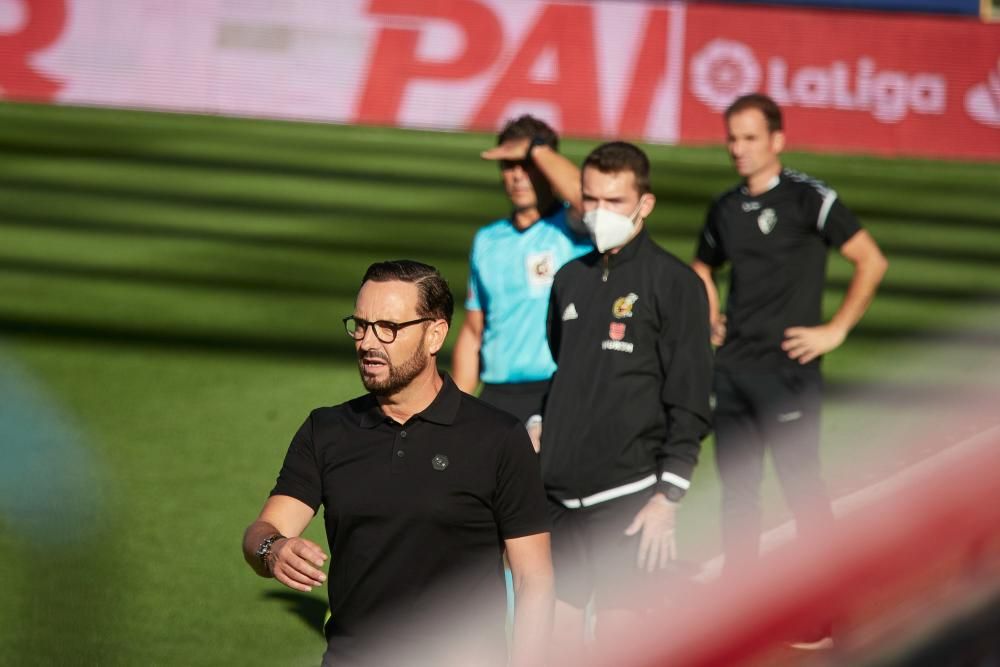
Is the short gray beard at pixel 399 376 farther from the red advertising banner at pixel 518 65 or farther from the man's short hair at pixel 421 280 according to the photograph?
the red advertising banner at pixel 518 65

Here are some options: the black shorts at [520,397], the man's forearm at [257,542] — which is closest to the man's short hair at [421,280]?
the man's forearm at [257,542]

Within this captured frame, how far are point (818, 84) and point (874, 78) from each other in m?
0.80

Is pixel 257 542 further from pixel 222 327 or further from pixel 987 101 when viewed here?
pixel 987 101

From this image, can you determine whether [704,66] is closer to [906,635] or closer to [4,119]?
[4,119]

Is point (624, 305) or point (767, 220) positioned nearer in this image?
point (624, 305)

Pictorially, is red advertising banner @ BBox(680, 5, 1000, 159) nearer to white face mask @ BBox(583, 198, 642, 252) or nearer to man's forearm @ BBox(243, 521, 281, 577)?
white face mask @ BBox(583, 198, 642, 252)

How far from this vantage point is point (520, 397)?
547 centimetres

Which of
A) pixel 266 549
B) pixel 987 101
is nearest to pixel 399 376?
pixel 266 549

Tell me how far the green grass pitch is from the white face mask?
7.27ft

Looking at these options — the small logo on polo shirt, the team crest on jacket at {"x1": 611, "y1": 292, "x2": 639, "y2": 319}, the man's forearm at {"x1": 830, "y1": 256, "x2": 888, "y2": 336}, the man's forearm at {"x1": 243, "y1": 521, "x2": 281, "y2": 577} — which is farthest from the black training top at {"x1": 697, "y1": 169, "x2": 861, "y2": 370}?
the man's forearm at {"x1": 243, "y1": 521, "x2": 281, "y2": 577}

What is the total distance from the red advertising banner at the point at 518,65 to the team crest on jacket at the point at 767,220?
45.2 feet

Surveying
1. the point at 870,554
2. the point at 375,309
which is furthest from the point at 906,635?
the point at 375,309

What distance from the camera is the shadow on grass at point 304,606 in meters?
6.04

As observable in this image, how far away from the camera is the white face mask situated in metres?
4.77
